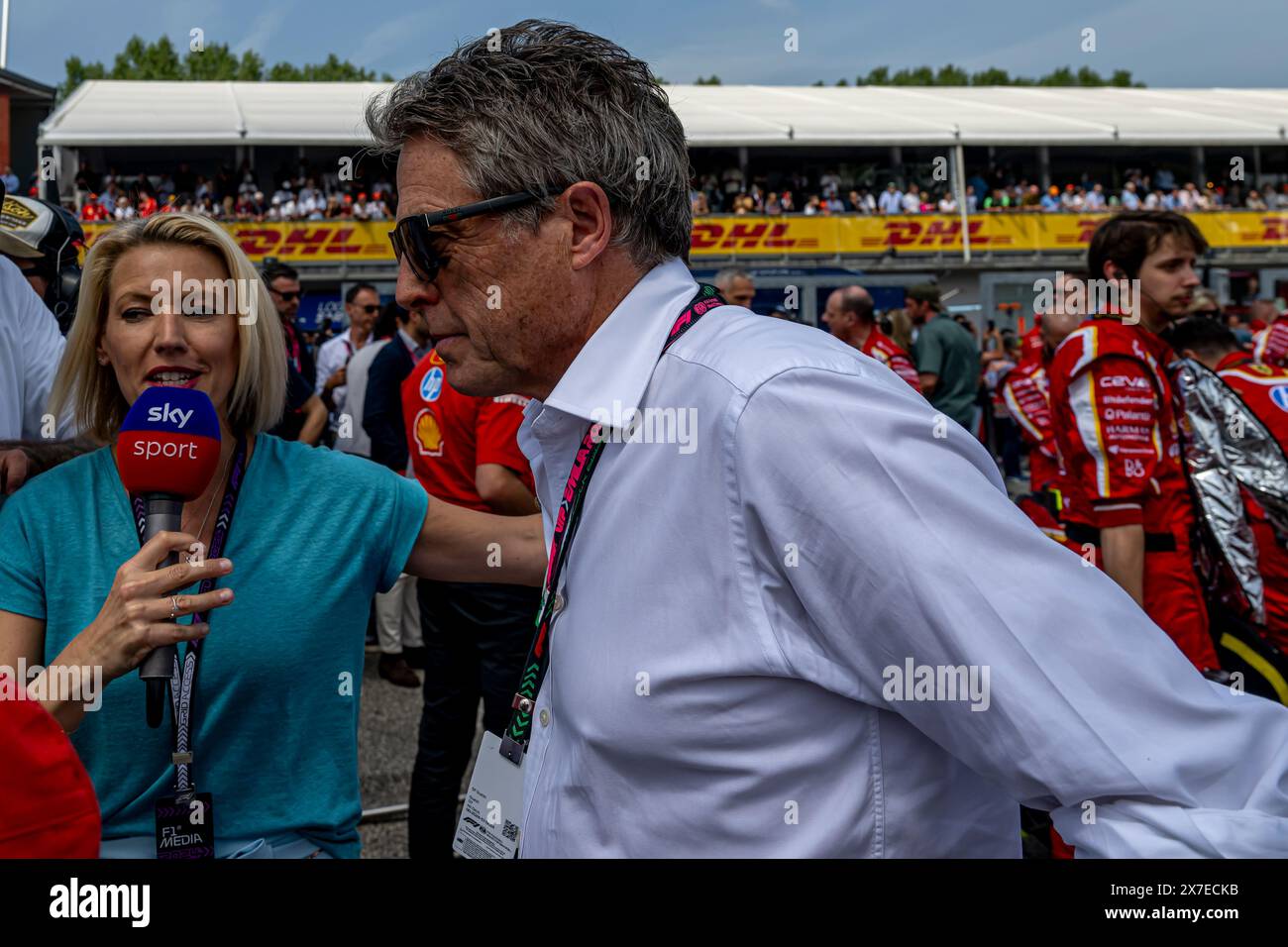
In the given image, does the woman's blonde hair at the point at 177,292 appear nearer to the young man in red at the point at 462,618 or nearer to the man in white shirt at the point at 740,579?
the man in white shirt at the point at 740,579

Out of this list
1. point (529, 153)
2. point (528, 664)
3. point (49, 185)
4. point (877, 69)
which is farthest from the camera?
point (877, 69)

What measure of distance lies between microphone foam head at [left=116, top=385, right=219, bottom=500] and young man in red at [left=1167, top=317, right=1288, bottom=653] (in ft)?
10.3

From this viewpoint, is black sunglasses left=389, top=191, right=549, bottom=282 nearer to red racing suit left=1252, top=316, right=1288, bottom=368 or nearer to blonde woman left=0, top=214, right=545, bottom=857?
blonde woman left=0, top=214, right=545, bottom=857

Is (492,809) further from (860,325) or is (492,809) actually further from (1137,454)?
(860,325)

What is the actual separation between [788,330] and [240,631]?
1.08 metres

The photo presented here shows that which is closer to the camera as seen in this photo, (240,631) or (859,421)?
(859,421)

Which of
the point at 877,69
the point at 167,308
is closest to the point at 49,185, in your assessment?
the point at 167,308

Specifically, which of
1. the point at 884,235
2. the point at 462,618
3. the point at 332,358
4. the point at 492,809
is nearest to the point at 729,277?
the point at 332,358

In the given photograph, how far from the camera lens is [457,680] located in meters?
3.92

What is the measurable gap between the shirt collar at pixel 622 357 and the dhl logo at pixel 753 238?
27.2m

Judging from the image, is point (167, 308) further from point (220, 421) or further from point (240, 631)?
point (240, 631)

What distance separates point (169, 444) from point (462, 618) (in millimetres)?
2176

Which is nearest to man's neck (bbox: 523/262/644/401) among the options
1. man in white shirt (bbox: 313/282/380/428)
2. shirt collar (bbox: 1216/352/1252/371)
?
shirt collar (bbox: 1216/352/1252/371)
